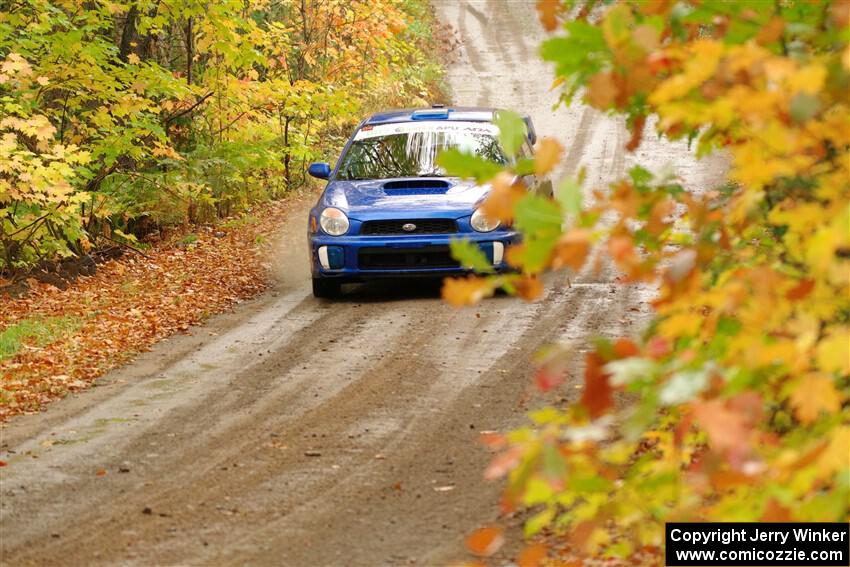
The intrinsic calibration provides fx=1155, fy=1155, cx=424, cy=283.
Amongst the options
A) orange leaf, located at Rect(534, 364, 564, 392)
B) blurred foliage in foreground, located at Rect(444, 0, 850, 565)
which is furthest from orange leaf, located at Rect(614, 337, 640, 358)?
orange leaf, located at Rect(534, 364, 564, 392)

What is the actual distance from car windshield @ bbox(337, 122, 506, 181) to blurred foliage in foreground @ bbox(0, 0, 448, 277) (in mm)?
2780

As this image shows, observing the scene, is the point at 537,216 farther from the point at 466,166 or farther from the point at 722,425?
the point at 722,425

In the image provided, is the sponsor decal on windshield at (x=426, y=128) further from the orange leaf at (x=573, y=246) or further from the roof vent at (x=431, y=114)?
the orange leaf at (x=573, y=246)

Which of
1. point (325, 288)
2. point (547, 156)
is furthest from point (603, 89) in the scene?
point (325, 288)

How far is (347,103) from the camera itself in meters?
17.4

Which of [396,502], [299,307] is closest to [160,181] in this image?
[299,307]

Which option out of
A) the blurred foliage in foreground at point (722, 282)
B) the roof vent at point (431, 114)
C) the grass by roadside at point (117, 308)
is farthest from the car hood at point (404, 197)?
the blurred foliage in foreground at point (722, 282)

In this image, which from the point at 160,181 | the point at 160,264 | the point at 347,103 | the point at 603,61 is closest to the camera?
the point at 603,61

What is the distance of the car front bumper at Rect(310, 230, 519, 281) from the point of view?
1116 centimetres

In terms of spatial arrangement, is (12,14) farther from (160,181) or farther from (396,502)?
(396,502)

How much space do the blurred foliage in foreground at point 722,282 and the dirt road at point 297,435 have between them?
2.27 metres

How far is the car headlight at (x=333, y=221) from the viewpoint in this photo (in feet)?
37.3

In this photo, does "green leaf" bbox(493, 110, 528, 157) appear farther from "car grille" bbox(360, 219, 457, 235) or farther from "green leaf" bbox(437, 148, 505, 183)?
"car grille" bbox(360, 219, 457, 235)

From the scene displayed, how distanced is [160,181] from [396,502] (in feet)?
35.7
